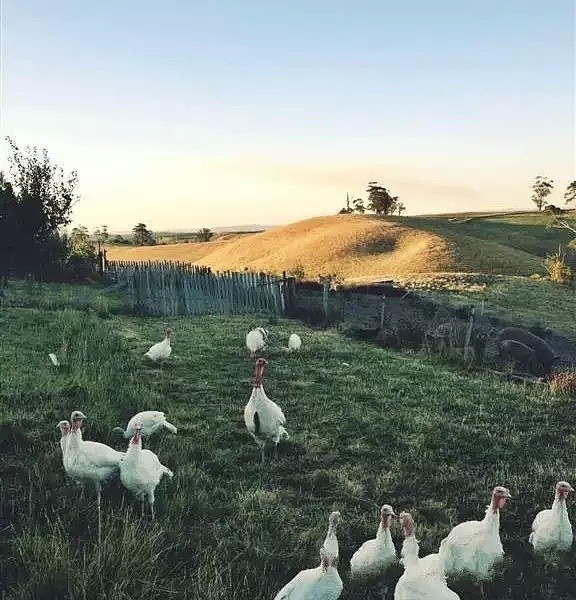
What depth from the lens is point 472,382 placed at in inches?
474

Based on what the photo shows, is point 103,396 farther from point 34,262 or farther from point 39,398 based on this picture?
point 34,262

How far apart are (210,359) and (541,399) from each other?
21.9 feet

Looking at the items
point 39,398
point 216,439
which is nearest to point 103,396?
point 39,398

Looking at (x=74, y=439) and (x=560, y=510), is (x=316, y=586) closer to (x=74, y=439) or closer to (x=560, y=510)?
(x=560, y=510)

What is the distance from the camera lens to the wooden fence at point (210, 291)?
21.7 metres

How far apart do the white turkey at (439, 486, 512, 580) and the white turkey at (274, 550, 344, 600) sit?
108cm

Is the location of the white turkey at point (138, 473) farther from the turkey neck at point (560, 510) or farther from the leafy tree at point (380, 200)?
the leafy tree at point (380, 200)

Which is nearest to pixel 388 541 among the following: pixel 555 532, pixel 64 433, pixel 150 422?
pixel 555 532

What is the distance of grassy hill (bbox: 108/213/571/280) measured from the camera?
46438 mm

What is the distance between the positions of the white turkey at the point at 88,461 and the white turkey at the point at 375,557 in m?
2.46

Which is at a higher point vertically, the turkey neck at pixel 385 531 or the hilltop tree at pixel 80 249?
the hilltop tree at pixel 80 249

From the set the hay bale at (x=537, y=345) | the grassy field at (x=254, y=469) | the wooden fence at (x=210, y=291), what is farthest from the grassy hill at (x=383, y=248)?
the grassy field at (x=254, y=469)

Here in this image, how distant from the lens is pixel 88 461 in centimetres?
582

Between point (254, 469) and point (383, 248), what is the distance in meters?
48.3
